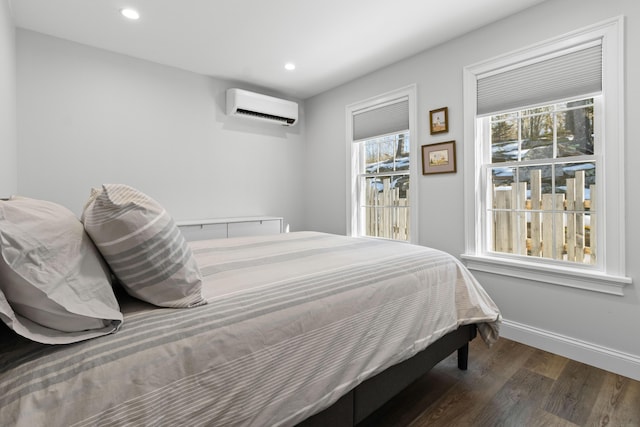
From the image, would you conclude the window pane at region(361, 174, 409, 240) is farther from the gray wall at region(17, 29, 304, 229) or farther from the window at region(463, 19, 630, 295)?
the gray wall at region(17, 29, 304, 229)

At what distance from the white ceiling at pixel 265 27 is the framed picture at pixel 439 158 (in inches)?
38.3

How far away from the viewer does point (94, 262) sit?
0.92 meters

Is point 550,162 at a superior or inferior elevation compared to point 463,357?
superior

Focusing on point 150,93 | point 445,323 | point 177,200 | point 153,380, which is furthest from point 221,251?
point 150,93

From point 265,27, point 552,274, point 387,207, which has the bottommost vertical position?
point 552,274

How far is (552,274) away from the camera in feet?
7.76

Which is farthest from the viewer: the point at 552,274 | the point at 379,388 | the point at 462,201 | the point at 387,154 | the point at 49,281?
the point at 387,154

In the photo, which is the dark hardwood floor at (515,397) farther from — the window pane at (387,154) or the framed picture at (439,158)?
the window pane at (387,154)

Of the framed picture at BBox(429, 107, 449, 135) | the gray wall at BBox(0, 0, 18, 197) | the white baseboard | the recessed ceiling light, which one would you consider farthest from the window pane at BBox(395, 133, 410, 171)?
the gray wall at BBox(0, 0, 18, 197)

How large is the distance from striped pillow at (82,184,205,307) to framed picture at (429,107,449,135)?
107 inches

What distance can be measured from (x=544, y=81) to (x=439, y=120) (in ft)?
2.78

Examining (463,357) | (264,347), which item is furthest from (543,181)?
(264,347)

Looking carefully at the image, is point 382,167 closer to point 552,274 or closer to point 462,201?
point 462,201

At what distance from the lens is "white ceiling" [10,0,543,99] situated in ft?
7.97
